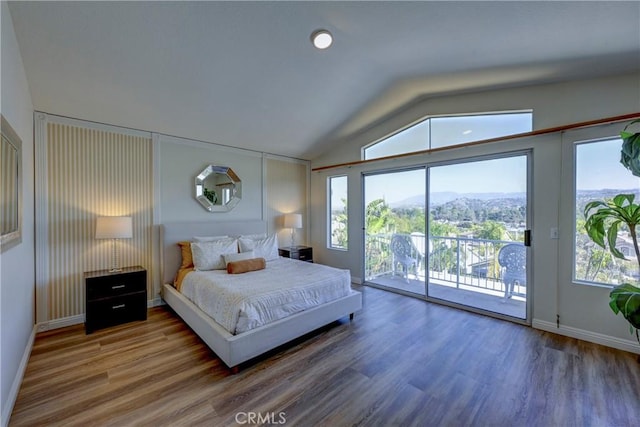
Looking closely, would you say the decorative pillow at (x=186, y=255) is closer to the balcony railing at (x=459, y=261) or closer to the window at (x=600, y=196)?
the balcony railing at (x=459, y=261)

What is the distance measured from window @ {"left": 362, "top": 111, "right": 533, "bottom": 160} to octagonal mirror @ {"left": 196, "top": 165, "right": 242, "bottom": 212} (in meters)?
2.45

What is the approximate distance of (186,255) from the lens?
3738 millimetres

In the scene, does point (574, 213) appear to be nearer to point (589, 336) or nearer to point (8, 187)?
point (589, 336)

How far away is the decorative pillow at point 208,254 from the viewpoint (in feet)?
11.6

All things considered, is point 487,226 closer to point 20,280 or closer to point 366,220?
point 366,220

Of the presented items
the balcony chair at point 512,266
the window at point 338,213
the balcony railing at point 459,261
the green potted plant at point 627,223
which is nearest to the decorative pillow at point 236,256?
the window at point 338,213

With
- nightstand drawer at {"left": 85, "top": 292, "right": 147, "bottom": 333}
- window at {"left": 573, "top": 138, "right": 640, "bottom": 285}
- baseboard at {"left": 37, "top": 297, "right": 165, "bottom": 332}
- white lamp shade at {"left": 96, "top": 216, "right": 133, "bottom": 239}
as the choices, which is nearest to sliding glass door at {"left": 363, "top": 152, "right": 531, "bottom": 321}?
window at {"left": 573, "top": 138, "right": 640, "bottom": 285}

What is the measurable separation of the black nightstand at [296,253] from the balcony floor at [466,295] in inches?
53.3

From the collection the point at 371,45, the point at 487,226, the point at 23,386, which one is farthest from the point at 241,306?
the point at 487,226

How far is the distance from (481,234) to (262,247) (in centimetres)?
318

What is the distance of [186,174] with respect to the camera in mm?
4086

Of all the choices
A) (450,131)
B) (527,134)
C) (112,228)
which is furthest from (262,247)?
(527,134)

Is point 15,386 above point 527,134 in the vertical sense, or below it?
below

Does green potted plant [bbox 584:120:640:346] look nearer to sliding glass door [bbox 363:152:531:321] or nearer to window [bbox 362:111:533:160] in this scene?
sliding glass door [bbox 363:152:531:321]
